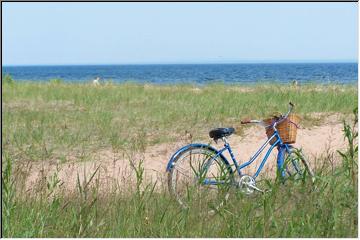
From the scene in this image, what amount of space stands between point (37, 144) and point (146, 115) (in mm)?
3130

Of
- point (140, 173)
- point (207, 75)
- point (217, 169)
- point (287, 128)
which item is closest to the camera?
point (140, 173)

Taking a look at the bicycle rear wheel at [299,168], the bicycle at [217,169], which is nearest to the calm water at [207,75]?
the bicycle at [217,169]

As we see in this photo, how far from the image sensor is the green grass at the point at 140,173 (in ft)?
10.6

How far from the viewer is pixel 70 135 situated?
956 centimetres

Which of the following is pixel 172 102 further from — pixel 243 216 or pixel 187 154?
pixel 243 216

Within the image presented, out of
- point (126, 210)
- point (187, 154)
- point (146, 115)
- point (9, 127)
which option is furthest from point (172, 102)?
point (126, 210)

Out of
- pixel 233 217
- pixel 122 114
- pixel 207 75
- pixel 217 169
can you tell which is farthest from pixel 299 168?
pixel 207 75

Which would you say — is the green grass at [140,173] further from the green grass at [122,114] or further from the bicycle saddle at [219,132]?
the bicycle saddle at [219,132]

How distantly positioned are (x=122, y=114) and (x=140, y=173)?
8768mm

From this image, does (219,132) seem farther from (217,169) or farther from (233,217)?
(233,217)

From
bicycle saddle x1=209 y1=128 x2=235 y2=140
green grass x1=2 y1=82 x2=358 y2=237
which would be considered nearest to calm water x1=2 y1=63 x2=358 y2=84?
green grass x1=2 y1=82 x2=358 y2=237

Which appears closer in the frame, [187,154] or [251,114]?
[187,154]

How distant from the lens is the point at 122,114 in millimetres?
11938

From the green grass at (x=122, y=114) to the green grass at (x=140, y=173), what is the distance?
22 mm
